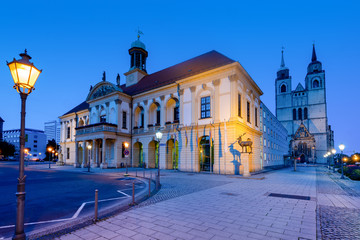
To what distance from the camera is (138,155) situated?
107 feet

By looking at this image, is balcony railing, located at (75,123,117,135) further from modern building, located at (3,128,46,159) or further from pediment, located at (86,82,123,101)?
modern building, located at (3,128,46,159)

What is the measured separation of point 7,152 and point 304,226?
112 meters

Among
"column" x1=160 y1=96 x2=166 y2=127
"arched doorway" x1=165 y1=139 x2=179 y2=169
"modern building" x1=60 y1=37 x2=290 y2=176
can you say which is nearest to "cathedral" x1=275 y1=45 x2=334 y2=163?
"modern building" x1=60 y1=37 x2=290 y2=176

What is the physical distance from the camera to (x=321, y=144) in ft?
239

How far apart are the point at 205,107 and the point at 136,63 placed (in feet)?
74.0

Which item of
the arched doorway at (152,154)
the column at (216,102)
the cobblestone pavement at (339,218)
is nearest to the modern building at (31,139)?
the arched doorway at (152,154)

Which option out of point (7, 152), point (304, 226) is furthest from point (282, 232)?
point (7, 152)

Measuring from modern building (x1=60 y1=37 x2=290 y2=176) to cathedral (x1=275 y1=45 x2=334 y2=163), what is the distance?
2252 inches

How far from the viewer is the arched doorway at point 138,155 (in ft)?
105

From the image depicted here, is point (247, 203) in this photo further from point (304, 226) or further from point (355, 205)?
point (355, 205)

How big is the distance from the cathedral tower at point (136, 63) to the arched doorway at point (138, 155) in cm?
1348

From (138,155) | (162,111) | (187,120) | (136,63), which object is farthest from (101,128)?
(136,63)

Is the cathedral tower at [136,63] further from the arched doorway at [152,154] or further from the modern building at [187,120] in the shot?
the arched doorway at [152,154]

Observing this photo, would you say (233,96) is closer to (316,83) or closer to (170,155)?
(170,155)
